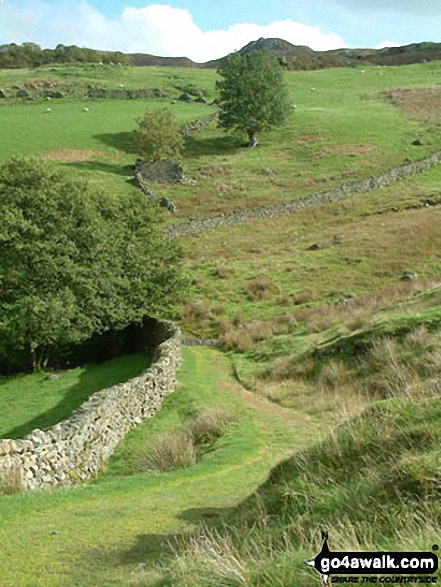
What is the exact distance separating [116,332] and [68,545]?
29.1m

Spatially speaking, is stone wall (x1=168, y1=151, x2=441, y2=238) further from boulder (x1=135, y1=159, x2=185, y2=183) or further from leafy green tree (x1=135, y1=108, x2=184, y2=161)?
leafy green tree (x1=135, y1=108, x2=184, y2=161)

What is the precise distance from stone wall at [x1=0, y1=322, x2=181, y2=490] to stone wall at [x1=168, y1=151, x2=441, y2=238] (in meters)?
36.3

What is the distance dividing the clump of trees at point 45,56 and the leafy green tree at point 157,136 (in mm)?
85227

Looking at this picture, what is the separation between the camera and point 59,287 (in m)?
33.4

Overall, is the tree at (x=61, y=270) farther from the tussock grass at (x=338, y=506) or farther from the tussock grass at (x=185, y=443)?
the tussock grass at (x=338, y=506)

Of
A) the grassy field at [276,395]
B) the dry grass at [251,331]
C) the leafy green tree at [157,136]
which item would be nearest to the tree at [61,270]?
the grassy field at [276,395]

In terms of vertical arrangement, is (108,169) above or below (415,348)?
above

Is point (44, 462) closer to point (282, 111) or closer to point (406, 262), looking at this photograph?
point (406, 262)

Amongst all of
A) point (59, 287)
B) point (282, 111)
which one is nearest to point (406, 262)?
point (59, 287)

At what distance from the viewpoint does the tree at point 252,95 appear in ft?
270

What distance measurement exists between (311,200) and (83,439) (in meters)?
52.0

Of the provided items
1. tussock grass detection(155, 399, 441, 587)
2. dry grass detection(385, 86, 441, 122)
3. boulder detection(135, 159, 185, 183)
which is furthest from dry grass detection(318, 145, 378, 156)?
tussock grass detection(155, 399, 441, 587)

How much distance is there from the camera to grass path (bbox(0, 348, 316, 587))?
866 centimetres
